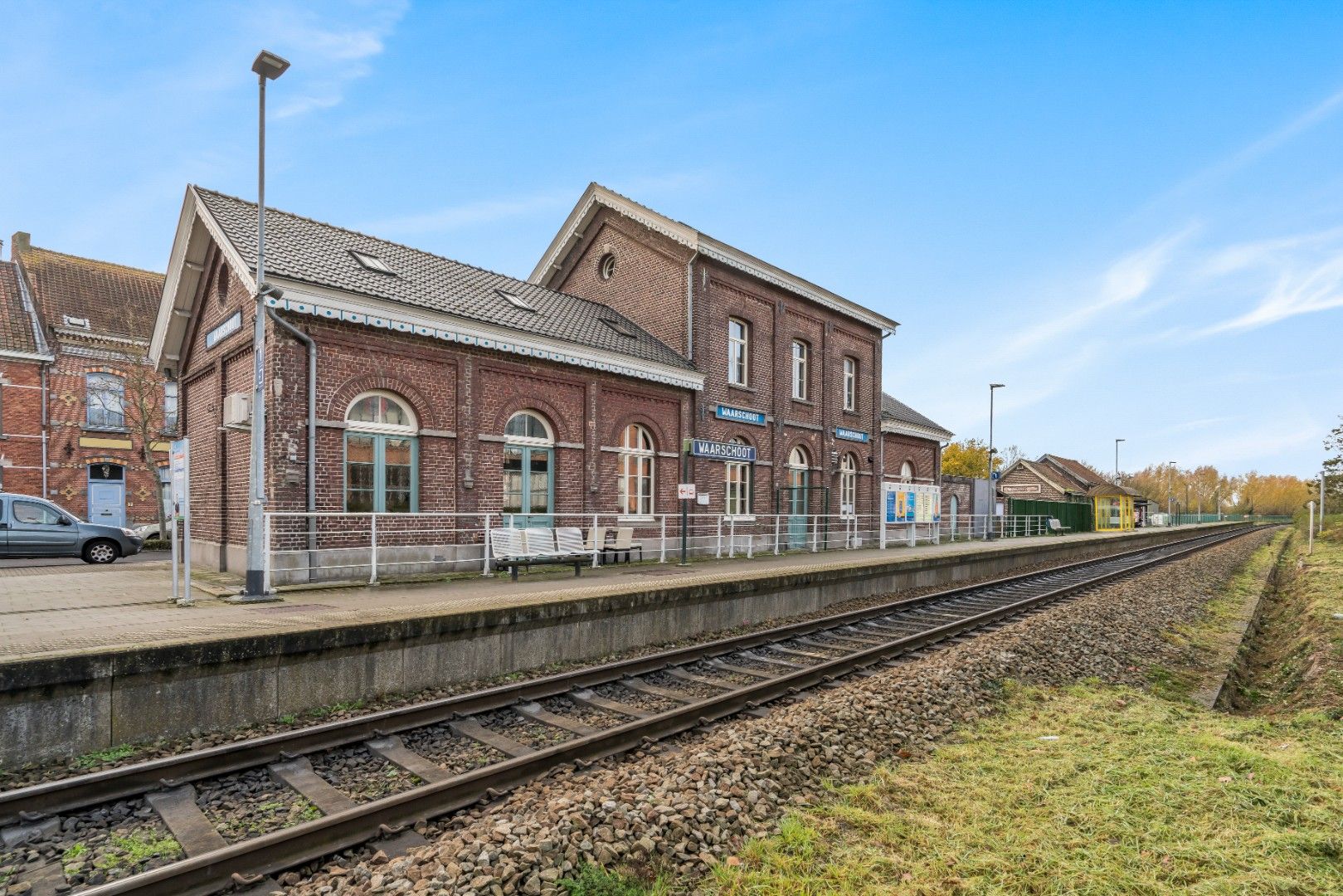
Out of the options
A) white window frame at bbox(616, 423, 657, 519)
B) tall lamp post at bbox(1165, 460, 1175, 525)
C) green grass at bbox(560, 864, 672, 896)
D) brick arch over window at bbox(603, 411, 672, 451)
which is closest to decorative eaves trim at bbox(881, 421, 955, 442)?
brick arch over window at bbox(603, 411, 672, 451)

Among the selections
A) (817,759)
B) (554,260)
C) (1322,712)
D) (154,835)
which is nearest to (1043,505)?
(554,260)

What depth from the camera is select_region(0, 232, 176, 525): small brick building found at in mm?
25766

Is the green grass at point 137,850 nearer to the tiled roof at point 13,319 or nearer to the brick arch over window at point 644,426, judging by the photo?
the brick arch over window at point 644,426

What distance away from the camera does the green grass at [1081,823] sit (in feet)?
11.6

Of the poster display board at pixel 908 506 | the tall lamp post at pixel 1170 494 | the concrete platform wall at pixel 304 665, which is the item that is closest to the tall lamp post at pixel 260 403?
the concrete platform wall at pixel 304 665

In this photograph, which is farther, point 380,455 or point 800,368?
point 800,368

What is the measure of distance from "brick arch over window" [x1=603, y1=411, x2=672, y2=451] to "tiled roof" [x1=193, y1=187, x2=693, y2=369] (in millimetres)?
1465

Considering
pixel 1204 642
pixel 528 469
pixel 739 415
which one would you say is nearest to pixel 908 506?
pixel 739 415

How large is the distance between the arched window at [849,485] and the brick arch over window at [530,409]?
11.6 m

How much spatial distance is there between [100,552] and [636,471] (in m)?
12.9

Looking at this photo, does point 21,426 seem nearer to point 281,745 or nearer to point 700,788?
point 281,745

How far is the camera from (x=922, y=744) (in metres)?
5.67

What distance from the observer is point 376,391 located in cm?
1321

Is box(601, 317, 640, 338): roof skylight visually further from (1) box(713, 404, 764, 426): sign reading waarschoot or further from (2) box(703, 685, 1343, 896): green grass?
(2) box(703, 685, 1343, 896): green grass
